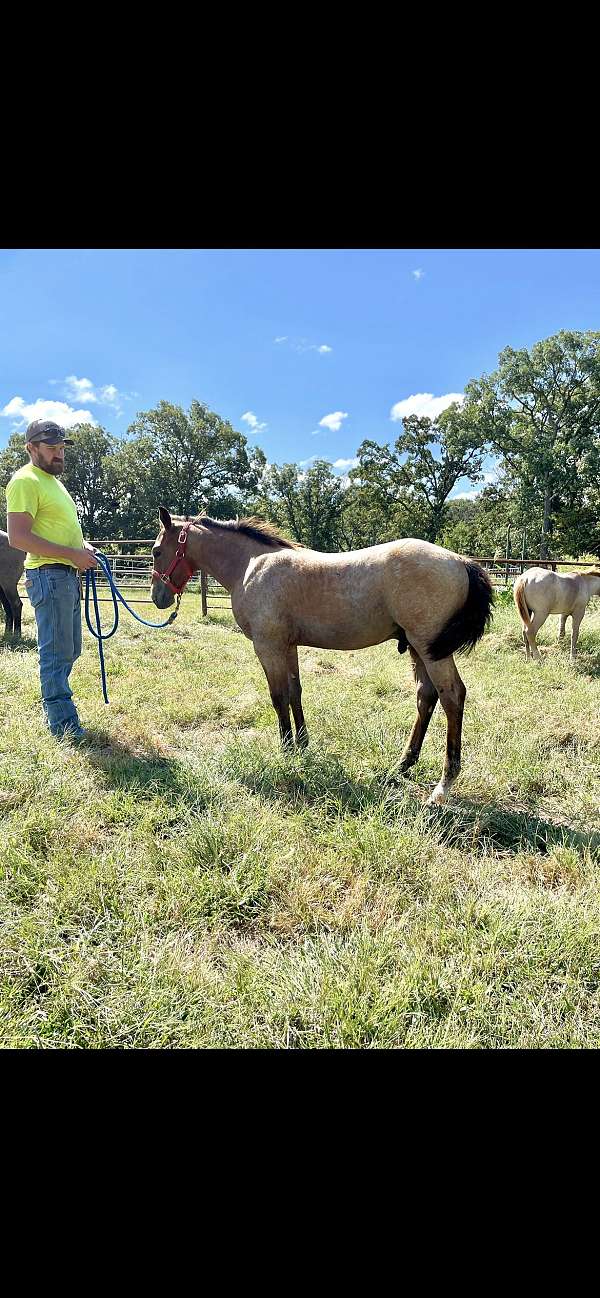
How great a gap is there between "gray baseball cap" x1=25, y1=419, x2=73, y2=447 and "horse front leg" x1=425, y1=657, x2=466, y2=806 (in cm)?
320

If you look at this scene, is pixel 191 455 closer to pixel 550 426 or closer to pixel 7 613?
pixel 550 426

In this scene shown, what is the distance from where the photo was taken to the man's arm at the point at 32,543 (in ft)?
10.9

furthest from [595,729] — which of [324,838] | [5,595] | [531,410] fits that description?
[531,410]

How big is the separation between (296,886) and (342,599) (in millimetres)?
1961

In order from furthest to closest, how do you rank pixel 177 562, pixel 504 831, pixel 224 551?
pixel 177 562 → pixel 224 551 → pixel 504 831

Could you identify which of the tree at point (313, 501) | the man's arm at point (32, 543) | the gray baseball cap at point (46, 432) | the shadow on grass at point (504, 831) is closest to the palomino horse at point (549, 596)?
the shadow on grass at point (504, 831)

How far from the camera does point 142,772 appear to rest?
311cm

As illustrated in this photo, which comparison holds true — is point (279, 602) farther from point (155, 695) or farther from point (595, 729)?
point (595, 729)

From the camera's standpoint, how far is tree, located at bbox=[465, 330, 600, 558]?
29.2m

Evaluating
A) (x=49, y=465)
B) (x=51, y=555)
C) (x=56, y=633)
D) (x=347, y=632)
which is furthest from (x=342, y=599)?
(x=49, y=465)

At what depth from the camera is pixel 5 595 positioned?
7.52 metres

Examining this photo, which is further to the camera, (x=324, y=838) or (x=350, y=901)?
(x=324, y=838)
